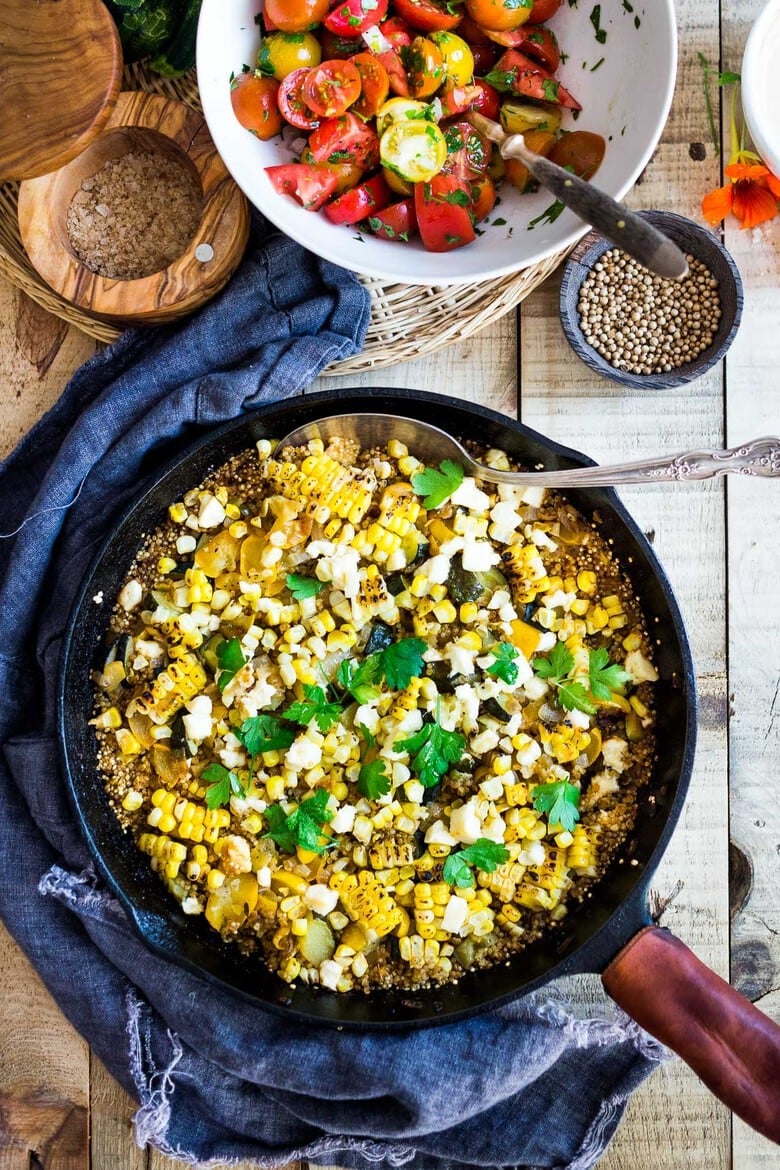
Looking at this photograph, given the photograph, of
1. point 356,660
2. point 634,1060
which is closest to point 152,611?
point 356,660

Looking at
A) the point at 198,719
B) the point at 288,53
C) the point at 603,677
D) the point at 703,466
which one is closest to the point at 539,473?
the point at 703,466

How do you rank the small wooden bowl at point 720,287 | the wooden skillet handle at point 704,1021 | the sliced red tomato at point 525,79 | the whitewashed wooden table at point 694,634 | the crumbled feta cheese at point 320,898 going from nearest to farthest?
the wooden skillet handle at point 704,1021 → the sliced red tomato at point 525,79 → the crumbled feta cheese at point 320,898 → the small wooden bowl at point 720,287 → the whitewashed wooden table at point 694,634

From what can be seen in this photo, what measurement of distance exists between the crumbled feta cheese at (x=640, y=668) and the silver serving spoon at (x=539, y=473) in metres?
0.52

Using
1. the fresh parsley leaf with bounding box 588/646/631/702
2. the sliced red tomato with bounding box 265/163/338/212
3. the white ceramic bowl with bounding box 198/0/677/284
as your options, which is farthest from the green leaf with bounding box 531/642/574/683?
the sliced red tomato with bounding box 265/163/338/212

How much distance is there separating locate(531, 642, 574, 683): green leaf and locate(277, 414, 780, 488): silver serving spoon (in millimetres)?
475

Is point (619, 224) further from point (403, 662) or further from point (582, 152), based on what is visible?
point (403, 662)

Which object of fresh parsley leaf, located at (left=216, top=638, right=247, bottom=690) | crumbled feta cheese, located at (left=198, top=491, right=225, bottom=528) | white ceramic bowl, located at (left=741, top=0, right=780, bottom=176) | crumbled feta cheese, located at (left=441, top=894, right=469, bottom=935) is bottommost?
crumbled feta cheese, located at (left=441, top=894, right=469, bottom=935)

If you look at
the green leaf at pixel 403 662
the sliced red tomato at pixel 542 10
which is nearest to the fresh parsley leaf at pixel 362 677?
the green leaf at pixel 403 662

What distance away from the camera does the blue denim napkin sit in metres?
2.84

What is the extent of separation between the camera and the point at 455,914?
2785mm

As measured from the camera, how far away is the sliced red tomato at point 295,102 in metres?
2.63

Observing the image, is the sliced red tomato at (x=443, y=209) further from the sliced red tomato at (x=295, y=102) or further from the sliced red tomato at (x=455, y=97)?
the sliced red tomato at (x=295, y=102)

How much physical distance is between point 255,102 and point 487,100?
609mm

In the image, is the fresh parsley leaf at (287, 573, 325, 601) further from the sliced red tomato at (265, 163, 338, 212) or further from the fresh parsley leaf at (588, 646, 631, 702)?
the sliced red tomato at (265, 163, 338, 212)
